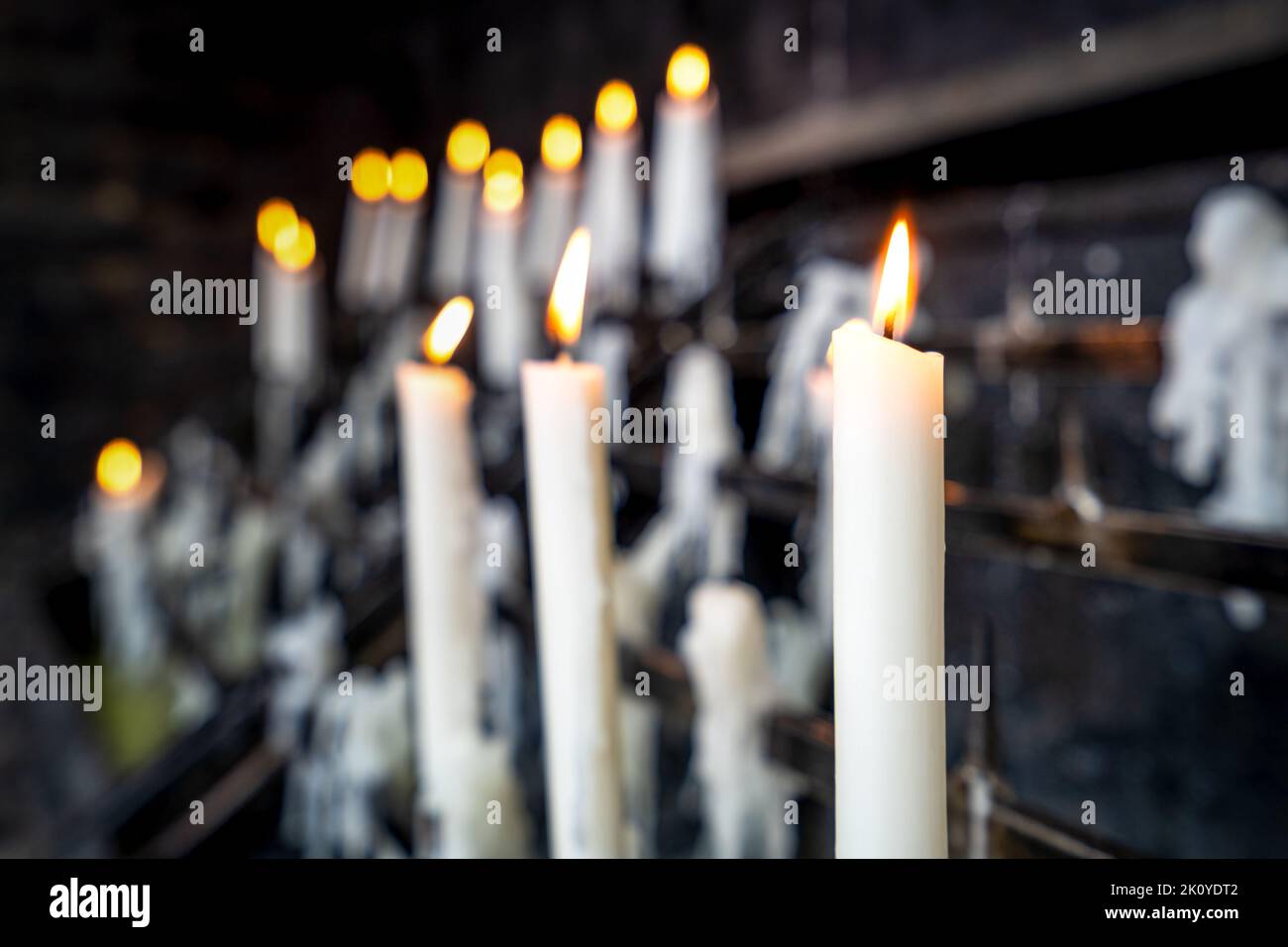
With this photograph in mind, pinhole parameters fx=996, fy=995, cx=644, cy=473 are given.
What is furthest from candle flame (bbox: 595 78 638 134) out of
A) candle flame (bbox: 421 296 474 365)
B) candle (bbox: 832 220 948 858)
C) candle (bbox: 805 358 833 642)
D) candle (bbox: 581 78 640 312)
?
candle (bbox: 832 220 948 858)

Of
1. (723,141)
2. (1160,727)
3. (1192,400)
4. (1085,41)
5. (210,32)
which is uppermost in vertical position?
(210,32)

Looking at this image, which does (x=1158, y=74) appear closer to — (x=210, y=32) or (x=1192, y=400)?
(x=1192, y=400)

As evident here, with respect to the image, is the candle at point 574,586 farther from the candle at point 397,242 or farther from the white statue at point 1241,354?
the candle at point 397,242

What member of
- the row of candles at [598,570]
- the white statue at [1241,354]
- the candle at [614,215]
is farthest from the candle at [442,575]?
the candle at [614,215]

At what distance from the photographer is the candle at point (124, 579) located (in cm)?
77

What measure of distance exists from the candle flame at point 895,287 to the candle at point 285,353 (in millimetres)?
742

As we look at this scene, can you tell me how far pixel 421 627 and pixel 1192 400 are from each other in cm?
33

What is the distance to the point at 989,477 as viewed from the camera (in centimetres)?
62

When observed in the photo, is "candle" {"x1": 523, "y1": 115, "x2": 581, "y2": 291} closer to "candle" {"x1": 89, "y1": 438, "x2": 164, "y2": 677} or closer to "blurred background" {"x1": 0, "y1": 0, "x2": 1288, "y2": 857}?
"blurred background" {"x1": 0, "y1": 0, "x2": 1288, "y2": 857}

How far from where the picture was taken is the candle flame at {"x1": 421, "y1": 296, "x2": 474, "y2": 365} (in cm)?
26
